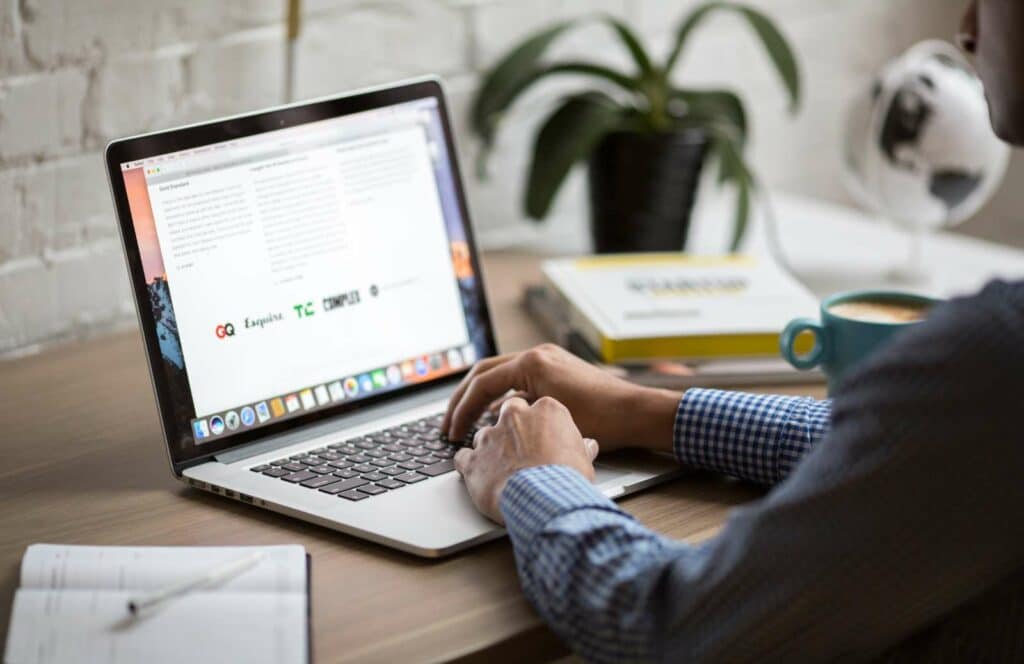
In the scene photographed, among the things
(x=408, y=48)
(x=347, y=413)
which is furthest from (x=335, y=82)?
(x=347, y=413)

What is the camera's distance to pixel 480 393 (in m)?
1.03

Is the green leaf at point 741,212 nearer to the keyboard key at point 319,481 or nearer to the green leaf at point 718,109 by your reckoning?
the green leaf at point 718,109

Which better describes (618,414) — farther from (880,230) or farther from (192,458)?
(880,230)

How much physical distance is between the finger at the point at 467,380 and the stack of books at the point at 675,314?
162mm


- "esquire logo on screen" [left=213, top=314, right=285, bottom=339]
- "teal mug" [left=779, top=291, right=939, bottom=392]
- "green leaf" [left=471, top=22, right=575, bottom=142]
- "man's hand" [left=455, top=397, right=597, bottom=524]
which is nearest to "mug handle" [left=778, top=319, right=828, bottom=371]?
"teal mug" [left=779, top=291, right=939, bottom=392]

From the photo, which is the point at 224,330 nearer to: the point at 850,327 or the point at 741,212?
the point at 850,327

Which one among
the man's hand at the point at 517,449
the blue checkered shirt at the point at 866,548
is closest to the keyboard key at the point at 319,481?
the man's hand at the point at 517,449

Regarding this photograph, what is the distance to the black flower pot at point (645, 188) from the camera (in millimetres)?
1474

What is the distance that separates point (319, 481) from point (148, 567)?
0.57 feet


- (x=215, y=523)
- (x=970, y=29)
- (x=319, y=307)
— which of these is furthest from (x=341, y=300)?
(x=970, y=29)

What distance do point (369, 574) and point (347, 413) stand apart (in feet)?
0.84

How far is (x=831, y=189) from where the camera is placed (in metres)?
2.13

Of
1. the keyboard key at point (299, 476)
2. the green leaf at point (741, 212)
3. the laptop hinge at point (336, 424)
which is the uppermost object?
the green leaf at point (741, 212)

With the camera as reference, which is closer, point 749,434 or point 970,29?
point 970,29
